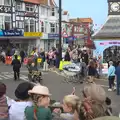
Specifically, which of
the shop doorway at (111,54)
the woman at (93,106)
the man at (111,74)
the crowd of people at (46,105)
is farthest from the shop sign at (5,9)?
the woman at (93,106)

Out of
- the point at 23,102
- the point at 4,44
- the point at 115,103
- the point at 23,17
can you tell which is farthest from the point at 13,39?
the point at 23,102

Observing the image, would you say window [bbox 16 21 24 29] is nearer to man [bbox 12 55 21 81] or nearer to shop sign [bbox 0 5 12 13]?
shop sign [bbox 0 5 12 13]

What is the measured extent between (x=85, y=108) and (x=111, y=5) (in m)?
24.5

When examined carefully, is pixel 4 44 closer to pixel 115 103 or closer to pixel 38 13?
pixel 38 13

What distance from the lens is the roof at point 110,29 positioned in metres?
24.0

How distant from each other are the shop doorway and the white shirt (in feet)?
65.0

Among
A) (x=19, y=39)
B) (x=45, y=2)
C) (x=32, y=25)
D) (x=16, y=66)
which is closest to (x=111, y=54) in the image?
(x=16, y=66)

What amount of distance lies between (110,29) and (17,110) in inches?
817

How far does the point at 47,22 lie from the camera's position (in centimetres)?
5703

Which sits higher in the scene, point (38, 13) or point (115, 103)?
point (38, 13)

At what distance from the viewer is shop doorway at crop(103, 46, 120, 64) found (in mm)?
24609

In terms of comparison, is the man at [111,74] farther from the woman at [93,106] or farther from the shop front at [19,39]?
the shop front at [19,39]

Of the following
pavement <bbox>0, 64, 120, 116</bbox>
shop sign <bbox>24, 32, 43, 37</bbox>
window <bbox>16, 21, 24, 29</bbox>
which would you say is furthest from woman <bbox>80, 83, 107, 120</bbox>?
window <bbox>16, 21, 24, 29</bbox>

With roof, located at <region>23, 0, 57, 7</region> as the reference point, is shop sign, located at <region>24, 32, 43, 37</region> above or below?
below
